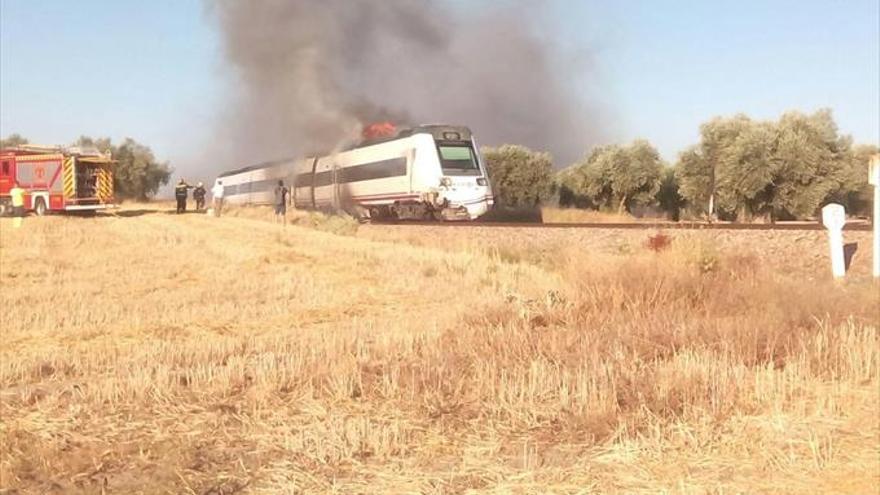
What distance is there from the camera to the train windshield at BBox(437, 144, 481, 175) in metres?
26.2

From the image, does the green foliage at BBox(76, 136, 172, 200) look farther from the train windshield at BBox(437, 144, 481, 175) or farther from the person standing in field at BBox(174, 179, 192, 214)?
the train windshield at BBox(437, 144, 481, 175)

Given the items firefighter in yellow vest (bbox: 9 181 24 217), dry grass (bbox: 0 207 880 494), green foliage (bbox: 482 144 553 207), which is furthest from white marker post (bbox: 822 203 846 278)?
green foliage (bbox: 482 144 553 207)

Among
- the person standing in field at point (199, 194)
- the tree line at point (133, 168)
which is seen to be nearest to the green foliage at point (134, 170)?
the tree line at point (133, 168)

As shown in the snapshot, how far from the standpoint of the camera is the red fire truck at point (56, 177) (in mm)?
30672

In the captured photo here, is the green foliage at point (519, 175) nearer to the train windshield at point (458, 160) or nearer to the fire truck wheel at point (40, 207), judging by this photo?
the train windshield at point (458, 160)

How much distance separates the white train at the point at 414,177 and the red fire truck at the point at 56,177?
9618 mm

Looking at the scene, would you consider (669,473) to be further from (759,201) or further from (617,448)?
(759,201)

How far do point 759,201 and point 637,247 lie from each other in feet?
67.0

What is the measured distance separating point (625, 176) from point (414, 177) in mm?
20321

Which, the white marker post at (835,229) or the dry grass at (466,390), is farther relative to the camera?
the white marker post at (835,229)

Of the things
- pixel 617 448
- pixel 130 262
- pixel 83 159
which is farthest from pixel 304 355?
pixel 83 159

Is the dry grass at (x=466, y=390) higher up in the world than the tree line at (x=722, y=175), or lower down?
lower down

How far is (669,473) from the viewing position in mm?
4098

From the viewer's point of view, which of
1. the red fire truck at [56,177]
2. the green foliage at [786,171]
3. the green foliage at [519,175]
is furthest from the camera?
the green foliage at [519,175]
